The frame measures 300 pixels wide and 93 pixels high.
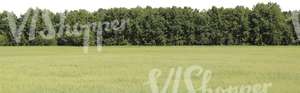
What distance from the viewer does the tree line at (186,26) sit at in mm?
121812

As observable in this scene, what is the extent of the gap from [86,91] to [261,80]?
845 cm

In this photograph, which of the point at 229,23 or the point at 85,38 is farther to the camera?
the point at 229,23

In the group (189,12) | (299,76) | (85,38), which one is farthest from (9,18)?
(299,76)

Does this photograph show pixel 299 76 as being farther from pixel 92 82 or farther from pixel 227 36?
pixel 227 36

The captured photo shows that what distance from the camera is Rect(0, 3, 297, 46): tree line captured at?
→ 121812 mm

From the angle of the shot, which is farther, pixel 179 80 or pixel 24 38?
pixel 24 38

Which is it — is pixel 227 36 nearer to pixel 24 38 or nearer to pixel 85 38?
pixel 85 38

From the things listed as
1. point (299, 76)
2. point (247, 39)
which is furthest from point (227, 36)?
point (299, 76)

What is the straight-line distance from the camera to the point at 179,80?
1098 inches

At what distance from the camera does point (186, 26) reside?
426ft

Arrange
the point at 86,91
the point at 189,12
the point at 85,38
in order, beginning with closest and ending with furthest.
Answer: the point at 86,91
the point at 85,38
the point at 189,12

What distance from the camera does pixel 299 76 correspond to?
1241 inches

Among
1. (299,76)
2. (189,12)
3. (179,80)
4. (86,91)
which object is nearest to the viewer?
(86,91)

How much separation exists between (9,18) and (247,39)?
43.3 meters
